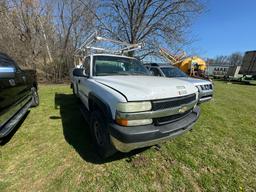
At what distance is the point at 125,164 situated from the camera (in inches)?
95.8

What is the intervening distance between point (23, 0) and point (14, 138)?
36.2ft

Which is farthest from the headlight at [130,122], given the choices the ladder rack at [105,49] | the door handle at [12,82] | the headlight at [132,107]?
the ladder rack at [105,49]

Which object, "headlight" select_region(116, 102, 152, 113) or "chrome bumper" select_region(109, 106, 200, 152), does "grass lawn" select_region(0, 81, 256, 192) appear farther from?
"headlight" select_region(116, 102, 152, 113)

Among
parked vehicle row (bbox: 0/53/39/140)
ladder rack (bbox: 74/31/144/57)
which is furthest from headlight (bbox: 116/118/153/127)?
ladder rack (bbox: 74/31/144/57)

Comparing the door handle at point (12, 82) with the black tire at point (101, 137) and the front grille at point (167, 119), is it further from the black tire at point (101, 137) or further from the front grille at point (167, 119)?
the front grille at point (167, 119)

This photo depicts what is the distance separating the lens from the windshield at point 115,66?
3373 millimetres

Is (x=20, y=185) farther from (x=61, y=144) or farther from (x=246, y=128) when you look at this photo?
(x=246, y=128)

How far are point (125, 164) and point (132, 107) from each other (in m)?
1.13

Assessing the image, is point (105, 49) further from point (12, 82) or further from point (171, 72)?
point (12, 82)

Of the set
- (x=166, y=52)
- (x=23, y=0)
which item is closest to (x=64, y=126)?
(x=23, y=0)

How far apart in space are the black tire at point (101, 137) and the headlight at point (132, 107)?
509 millimetres

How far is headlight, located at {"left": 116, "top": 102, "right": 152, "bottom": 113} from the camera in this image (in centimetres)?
188

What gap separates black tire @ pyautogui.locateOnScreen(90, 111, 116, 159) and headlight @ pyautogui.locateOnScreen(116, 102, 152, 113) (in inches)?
20.0

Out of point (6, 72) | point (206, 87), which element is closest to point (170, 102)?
point (6, 72)
